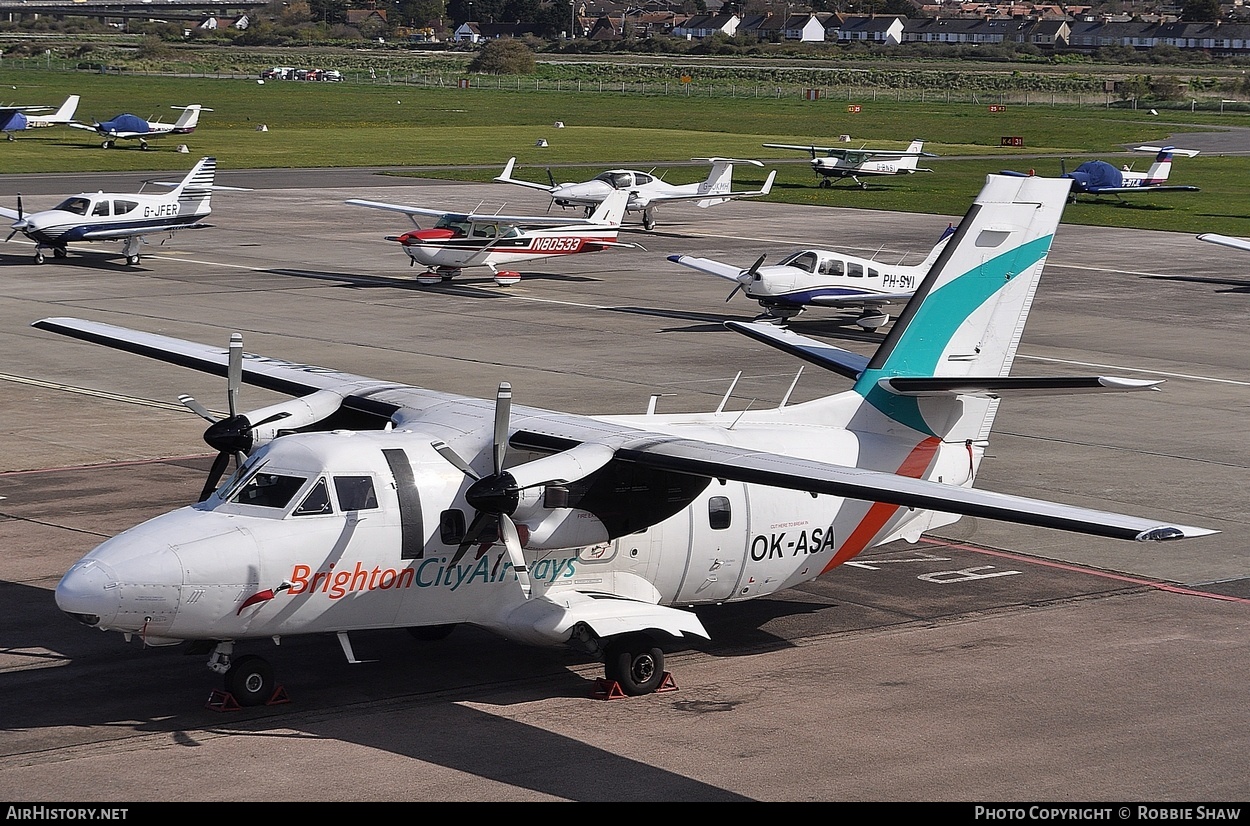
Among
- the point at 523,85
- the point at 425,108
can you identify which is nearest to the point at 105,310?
the point at 425,108

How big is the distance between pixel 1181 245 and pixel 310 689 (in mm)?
60106

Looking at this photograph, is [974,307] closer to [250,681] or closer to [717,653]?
[717,653]

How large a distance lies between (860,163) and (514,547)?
80.1 metres

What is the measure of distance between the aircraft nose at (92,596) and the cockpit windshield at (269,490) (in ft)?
5.25

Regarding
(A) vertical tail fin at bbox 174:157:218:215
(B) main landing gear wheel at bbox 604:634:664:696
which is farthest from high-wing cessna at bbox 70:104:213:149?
(B) main landing gear wheel at bbox 604:634:664:696

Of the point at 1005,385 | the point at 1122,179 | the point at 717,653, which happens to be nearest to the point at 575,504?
the point at 717,653

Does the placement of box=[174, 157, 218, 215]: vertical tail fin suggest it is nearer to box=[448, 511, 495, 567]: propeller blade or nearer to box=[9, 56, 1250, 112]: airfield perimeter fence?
box=[448, 511, 495, 567]: propeller blade

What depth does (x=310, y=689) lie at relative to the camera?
17109mm

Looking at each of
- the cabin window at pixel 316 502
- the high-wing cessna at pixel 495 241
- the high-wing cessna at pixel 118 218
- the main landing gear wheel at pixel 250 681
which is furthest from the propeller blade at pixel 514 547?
the high-wing cessna at pixel 118 218

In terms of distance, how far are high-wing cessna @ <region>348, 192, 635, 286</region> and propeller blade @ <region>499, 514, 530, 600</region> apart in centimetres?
3736

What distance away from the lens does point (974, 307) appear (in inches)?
804

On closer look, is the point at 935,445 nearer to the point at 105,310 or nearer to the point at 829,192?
the point at 105,310

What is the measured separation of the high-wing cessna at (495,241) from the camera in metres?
52.7

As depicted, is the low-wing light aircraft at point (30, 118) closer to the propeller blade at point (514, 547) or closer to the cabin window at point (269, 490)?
the cabin window at point (269, 490)
